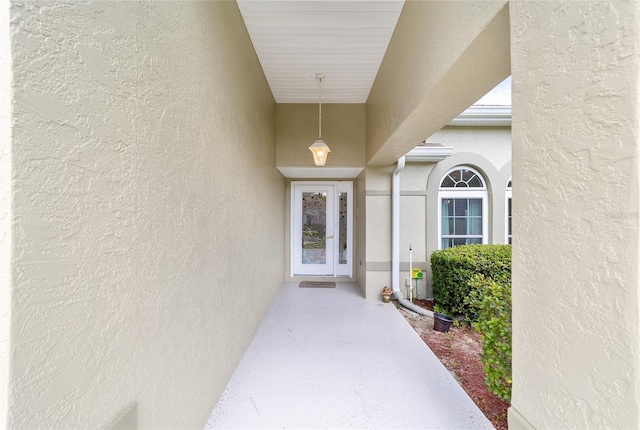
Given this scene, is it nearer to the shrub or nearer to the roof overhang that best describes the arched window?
the roof overhang

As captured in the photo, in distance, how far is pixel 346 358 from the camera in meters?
2.58

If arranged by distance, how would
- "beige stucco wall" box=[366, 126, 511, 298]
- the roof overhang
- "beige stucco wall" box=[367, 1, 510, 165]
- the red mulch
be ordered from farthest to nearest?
1. "beige stucco wall" box=[366, 126, 511, 298]
2. the roof overhang
3. the red mulch
4. "beige stucco wall" box=[367, 1, 510, 165]

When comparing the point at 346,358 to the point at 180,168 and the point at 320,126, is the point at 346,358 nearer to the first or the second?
the point at 180,168

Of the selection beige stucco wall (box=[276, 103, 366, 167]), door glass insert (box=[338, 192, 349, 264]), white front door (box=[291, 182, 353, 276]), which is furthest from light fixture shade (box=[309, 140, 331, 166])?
door glass insert (box=[338, 192, 349, 264])

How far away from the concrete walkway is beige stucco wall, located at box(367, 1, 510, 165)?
2.52 m

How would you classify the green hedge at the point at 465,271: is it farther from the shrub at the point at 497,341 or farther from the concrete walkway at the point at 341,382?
the shrub at the point at 497,341

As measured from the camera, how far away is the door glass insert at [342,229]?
18.5 ft

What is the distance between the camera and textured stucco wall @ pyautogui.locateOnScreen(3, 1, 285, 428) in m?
0.68

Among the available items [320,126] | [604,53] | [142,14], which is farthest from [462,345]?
[142,14]

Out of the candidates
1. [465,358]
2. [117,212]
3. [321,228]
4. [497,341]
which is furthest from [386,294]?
[117,212]

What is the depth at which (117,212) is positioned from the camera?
95 cm

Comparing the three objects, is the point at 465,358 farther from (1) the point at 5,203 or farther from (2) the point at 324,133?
(2) the point at 324,133

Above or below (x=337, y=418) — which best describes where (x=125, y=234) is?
above

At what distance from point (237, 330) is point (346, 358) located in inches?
47.5
